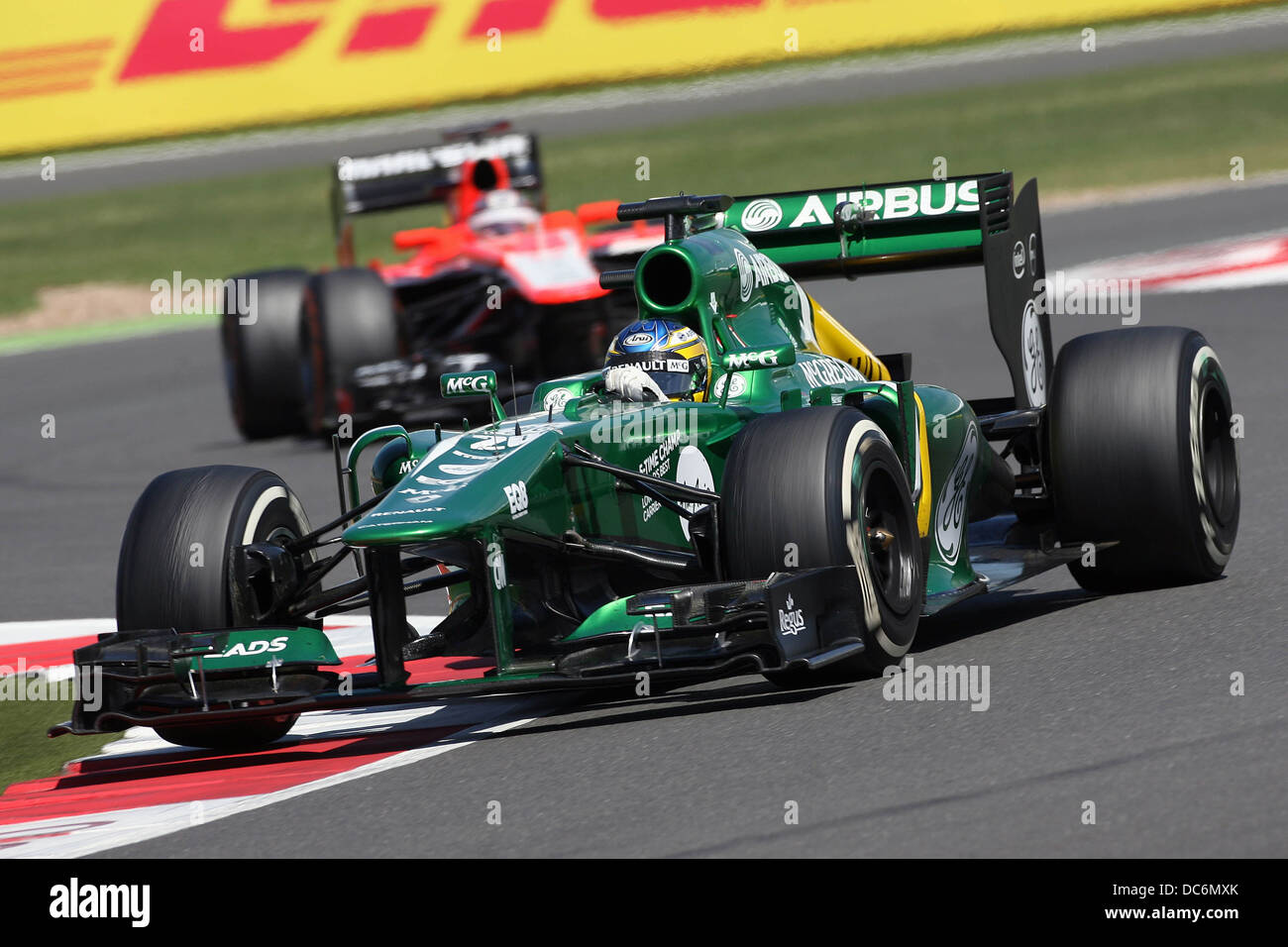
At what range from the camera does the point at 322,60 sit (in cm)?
3150

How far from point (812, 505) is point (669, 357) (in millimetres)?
1222

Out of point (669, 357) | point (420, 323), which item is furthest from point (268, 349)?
point (669, 357)

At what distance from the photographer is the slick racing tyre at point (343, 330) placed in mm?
15266

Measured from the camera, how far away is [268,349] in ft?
52.6

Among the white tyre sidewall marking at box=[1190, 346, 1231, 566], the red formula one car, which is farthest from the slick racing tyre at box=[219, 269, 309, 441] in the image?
the white tyre sidewall marking at box=[1190, 346, 1231, 566]

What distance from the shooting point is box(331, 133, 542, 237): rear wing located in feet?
57.6

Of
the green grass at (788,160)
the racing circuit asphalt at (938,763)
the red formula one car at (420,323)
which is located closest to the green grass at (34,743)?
the racing circuit asphalt at (938,763)

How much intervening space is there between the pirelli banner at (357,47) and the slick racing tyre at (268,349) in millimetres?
15777

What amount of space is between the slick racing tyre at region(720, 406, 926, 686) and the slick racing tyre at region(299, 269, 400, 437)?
8405 millimetres

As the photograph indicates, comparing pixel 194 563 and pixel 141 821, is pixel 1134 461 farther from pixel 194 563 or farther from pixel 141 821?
pixel 141 821

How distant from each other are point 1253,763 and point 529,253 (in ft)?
36.6

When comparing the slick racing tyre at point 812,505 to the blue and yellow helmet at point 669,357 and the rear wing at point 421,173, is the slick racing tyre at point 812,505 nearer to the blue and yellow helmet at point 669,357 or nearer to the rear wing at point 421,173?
the blue and yellow helmet at point 669,357
